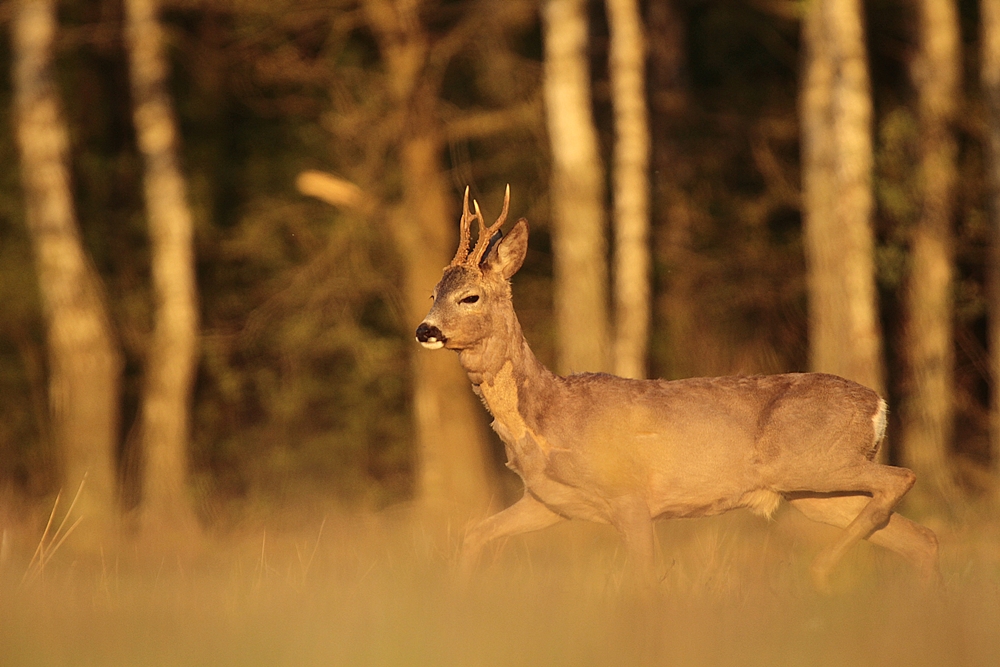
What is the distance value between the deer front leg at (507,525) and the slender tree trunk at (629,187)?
588 centimetres

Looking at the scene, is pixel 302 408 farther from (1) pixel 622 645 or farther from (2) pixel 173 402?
(1) pixel 622 645

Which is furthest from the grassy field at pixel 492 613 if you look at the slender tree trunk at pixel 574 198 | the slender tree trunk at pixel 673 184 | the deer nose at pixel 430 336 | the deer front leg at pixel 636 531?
the slender tree trunk at pixel 673 184

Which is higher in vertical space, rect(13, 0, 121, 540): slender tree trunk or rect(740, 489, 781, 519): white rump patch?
rect(13, 0, 121, 540): slender tree trunk

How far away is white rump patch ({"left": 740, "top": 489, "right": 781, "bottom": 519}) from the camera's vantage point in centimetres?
717

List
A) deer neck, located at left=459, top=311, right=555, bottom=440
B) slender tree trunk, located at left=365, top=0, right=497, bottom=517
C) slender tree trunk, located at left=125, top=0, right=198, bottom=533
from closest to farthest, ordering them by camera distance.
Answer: deer neck, located at left=459, top=311, right=555, bottom=440 < slender tree trunk, located at left=125, top=0, right=198, bottom=533 < slender tree trunk, located at left=365, top=0, right=497, bottom=517

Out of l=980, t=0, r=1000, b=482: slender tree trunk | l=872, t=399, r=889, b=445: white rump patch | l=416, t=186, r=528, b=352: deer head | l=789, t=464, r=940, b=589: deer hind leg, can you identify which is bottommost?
l=789, t=464, r=940, b=589: deer hind leg

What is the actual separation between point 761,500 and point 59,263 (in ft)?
28.5

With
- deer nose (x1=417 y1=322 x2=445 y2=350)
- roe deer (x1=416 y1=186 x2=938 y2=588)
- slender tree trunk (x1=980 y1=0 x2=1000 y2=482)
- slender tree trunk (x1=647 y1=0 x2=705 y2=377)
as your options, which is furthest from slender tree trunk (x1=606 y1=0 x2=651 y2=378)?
deer nose (x1=417 y1=322 x2=445 y2=350)

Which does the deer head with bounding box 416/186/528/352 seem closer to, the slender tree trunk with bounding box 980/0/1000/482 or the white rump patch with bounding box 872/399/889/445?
the white rump patch with bounding box 872/399/889/445

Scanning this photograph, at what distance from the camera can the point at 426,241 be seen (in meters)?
15.0

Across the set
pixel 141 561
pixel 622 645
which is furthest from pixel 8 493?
pixel 622 645

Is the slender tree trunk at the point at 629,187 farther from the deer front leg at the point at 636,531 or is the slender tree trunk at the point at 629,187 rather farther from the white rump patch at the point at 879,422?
the deer front leg at the point at 636,531

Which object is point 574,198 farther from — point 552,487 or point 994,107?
point 552,487

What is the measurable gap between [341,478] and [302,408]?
102cm
